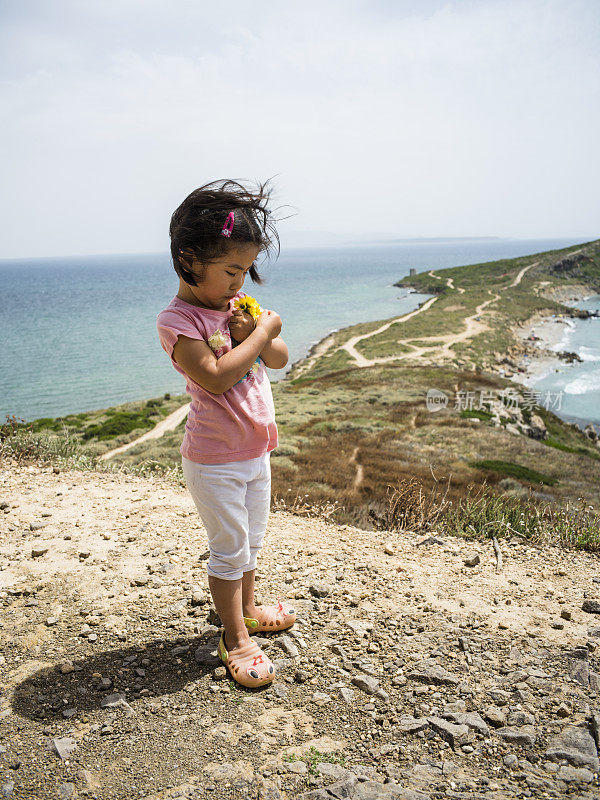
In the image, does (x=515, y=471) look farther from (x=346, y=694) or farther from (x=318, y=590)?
(x=346, y=694)

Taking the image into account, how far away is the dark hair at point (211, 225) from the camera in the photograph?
2.26m

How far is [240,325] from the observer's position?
7.77 ft

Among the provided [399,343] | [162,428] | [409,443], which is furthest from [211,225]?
[399,343]

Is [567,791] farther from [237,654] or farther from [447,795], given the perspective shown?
[237,654]

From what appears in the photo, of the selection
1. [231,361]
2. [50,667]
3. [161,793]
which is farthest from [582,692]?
[50,667]

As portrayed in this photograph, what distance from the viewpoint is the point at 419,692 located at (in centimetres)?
266

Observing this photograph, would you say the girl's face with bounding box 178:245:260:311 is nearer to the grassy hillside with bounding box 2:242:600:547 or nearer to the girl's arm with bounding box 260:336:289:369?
the girl's arm with bounding box 260:336:289:369

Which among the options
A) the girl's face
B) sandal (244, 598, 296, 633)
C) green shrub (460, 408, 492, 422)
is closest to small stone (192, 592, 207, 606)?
sandal (244, 598, 296, 633)

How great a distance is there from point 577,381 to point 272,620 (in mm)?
36617

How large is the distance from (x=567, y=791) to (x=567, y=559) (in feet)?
9.59

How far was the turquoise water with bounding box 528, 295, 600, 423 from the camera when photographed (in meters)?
28.4

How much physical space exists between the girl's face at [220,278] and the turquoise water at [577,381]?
28884mm

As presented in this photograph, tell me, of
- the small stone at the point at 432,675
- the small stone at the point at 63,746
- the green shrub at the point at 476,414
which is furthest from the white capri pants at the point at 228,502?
the green shrub at the point at 476,414

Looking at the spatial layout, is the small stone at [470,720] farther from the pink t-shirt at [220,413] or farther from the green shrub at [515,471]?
the green shrub at [515,471]
